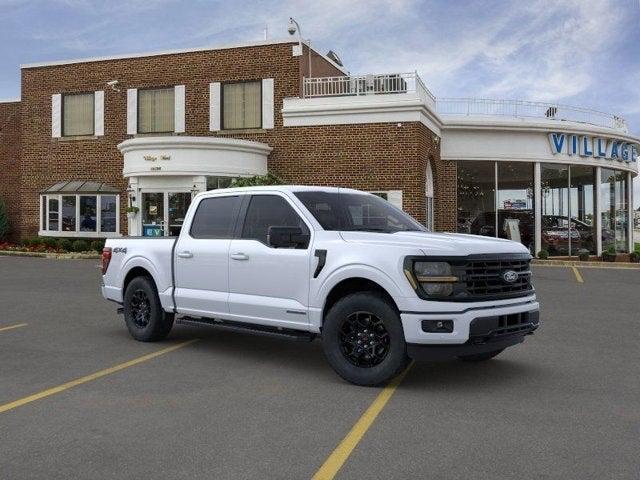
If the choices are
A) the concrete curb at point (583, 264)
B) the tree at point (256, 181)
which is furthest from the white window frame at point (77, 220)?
the concrete curb at point (583, 264)

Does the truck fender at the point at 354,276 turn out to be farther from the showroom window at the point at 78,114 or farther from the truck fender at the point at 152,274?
the showroom window at the point at 78,114

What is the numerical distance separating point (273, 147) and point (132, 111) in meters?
6.49

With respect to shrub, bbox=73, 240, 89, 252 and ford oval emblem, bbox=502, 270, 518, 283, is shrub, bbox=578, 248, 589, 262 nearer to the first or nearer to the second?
shrub, bbox=73, 240, 89, 252

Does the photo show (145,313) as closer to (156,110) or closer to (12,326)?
(12,326)

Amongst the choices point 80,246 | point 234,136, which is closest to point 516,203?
point 234,136

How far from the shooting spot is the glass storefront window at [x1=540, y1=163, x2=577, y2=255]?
2628 centimetres

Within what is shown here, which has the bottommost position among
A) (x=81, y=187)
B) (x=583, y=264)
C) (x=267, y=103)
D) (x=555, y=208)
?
(x=583, y=264)

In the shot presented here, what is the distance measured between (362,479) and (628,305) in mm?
10048

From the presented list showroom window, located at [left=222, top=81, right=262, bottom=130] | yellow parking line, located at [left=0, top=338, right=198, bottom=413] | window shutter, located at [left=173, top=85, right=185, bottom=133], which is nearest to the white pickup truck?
yellow parking line, located at [left=0, top=338, right=198, bottom=413]

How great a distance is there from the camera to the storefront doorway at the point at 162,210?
23.3 metres

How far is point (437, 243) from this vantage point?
5.96 meters

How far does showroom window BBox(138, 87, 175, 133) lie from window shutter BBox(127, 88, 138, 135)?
0.12 metres

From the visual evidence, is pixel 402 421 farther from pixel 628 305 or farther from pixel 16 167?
pixel 16 167

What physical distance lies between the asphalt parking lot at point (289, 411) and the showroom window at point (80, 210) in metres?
17.7
